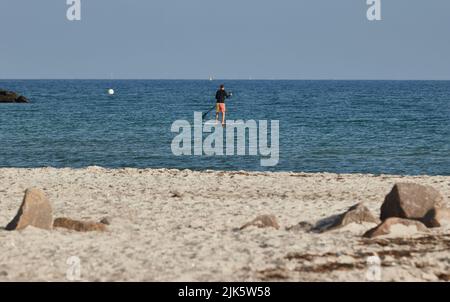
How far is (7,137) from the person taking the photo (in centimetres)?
4231

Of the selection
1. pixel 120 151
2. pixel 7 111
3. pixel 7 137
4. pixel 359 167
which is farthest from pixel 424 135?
pixel 7 111

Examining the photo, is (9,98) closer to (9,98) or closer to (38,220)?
(9,98)

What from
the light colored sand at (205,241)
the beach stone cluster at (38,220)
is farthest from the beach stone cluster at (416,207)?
the beach stone cluster at (38,220)

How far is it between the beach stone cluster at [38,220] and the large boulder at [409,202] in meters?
5.43

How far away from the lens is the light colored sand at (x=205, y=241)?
1127 centimetres

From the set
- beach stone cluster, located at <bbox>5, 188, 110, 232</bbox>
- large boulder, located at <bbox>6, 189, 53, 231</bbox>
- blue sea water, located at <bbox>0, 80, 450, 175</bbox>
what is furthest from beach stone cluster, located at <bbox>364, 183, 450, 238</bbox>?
blue sea water, located at <bbox>0, 80, 450, 175</bbox>

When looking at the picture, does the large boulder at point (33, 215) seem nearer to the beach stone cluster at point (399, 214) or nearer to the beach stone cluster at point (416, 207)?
the beach stone cluster at point (399, 214)

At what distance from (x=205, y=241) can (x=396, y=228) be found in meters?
3.39

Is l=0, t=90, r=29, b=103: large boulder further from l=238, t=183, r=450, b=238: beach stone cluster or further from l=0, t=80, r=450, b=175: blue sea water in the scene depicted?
l=238, t=183, r=450, b=238: beach stone cluster

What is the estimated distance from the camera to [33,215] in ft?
46.9

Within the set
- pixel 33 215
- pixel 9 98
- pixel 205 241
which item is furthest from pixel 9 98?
pixel 205 241
